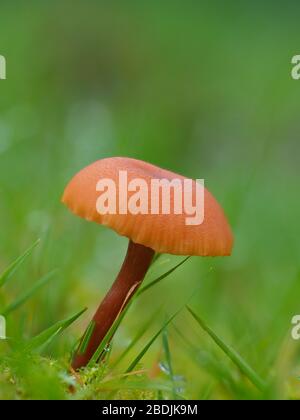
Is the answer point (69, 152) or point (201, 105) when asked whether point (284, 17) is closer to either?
point (201, 105)

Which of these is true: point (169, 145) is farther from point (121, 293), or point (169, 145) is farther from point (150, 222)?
point (150, 222)

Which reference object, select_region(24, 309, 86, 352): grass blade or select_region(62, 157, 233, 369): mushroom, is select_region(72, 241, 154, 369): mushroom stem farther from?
select_region(24, 309, 86, 352): grass blade

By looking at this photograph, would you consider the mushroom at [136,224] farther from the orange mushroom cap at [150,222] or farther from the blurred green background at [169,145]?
the blurred green background at [169,145]

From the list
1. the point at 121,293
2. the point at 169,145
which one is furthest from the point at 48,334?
the point at 169,145

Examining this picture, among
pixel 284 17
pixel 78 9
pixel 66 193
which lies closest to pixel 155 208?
pixel 66 193

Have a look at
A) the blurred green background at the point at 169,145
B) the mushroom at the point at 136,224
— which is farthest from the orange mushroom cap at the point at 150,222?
the blurred green background at the point at 169,145

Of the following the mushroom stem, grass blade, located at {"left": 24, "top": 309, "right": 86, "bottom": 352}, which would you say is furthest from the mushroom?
grass blade, located at {"left": 24, "top": 309, "right": 86, "bottom": 352}

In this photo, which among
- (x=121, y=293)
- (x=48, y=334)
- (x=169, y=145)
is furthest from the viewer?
(x=169, y=145)
